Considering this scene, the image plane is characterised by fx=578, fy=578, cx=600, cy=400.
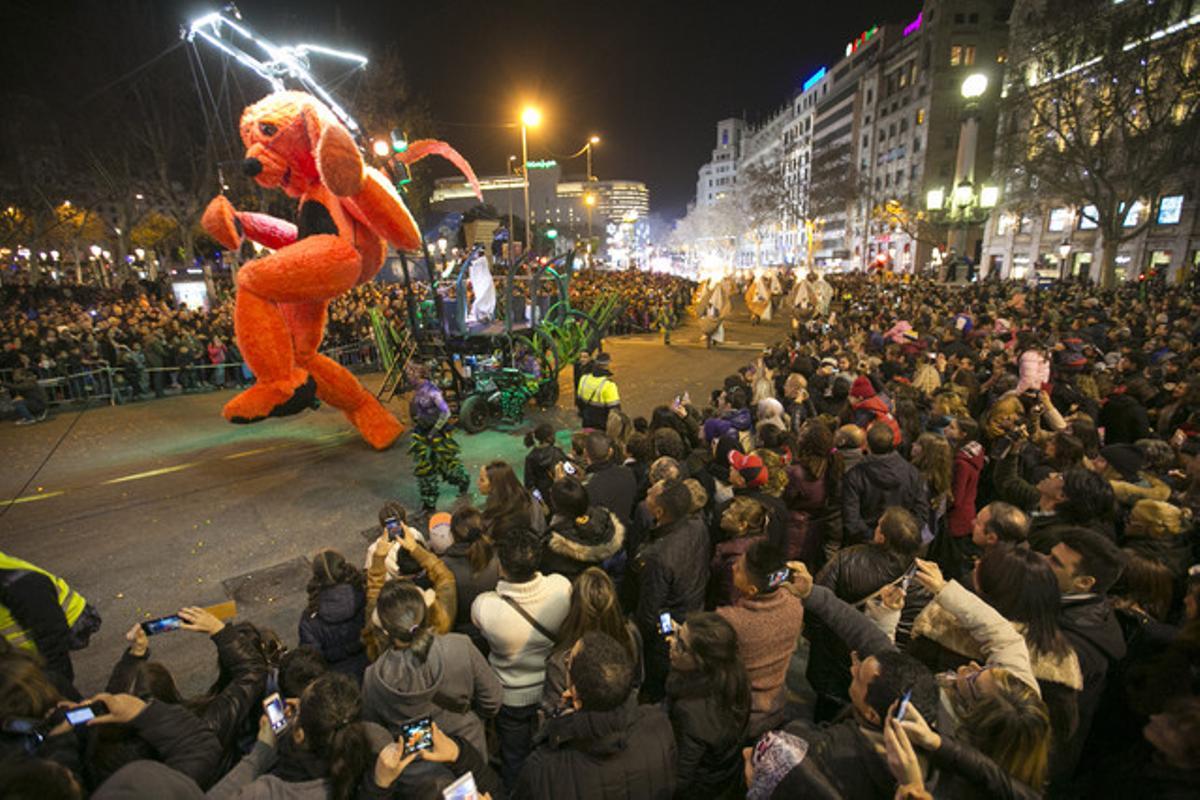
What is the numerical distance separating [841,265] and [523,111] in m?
64.7

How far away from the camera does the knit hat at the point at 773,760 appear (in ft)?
6.03

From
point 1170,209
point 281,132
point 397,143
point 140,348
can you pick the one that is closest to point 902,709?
point 281,132

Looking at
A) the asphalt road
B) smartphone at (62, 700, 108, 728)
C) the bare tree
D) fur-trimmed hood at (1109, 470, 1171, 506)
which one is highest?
the bare tree

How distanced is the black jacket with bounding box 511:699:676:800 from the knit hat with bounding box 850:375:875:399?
18.5 feet

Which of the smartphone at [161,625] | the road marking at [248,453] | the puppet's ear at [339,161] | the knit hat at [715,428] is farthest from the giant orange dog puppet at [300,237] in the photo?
the smartphone at [161,625]

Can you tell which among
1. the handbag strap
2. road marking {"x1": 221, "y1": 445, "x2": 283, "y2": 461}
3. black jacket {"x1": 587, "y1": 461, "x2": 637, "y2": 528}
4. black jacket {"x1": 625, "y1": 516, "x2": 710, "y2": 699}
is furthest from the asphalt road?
black jacket {"x1": 625, "y1": 516, "x2": 710, "y2": 699}

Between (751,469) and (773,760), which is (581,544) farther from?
(773,760)

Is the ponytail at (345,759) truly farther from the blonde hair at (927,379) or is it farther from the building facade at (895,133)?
the building facade at (895,133)

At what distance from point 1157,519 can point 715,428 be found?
319 centimetres

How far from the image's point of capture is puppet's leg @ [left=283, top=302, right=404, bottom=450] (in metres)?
8.01

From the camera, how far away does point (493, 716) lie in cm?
292

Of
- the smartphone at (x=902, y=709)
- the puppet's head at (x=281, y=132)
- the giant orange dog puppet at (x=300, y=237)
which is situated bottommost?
the smartphone at (x=902, y=709)

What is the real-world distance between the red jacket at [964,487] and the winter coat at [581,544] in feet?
9.79

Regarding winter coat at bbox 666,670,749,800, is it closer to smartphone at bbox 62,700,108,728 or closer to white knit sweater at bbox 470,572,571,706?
white knit sweater at bbox 470,572,571,706
